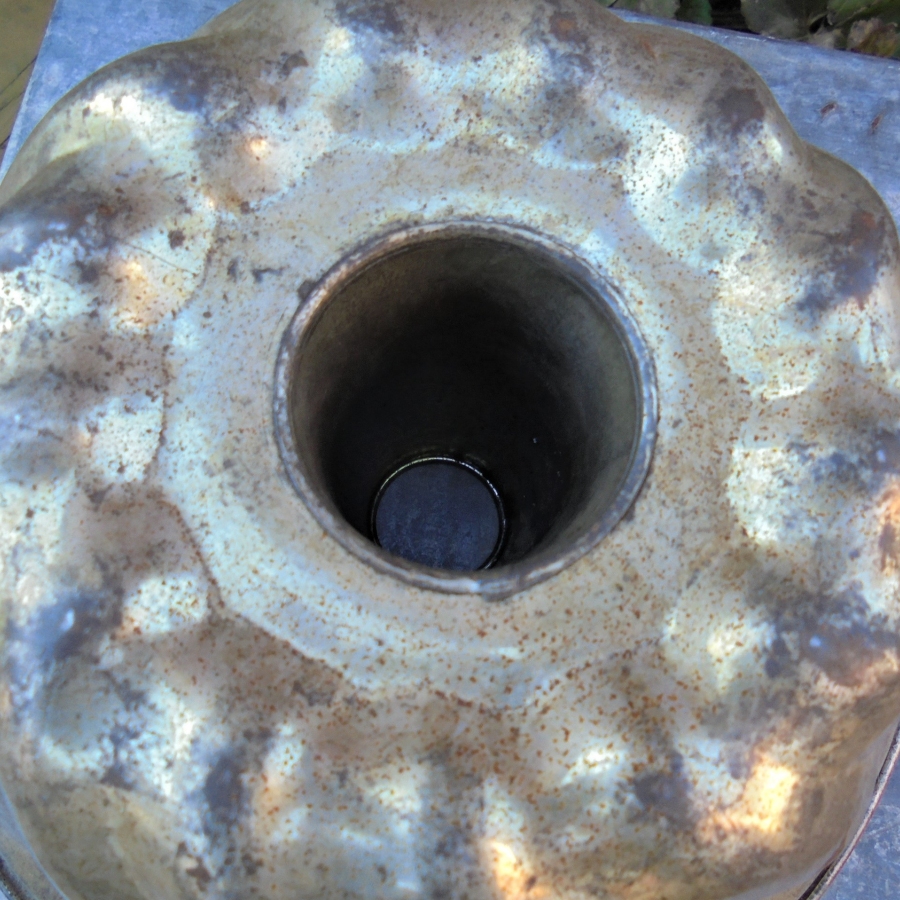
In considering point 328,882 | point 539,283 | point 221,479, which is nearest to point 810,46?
point 539,283

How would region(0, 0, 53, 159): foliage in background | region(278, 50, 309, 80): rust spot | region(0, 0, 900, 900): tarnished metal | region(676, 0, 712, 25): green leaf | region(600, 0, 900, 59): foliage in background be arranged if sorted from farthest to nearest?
region(0, 0, 53, 159): foliage in background
region(676, 0, 712, 25): green leaf
region(600, 0, 900, 59): foliage in background
region(278, 50, 309, 80): rust spot
region(0, 0, 900, 900): tarnished metal

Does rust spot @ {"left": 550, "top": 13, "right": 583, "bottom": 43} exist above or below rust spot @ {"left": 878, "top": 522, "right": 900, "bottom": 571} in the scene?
above

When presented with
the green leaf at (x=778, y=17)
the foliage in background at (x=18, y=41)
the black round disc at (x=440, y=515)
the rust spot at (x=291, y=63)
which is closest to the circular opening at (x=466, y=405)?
the black round disc at (x=440, y=515)

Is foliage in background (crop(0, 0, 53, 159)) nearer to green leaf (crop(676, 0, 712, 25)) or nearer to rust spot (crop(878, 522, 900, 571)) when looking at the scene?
green leaf (crop(676, 0, 712, 25))

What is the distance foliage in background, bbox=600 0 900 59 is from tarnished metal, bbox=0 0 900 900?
0.92 m

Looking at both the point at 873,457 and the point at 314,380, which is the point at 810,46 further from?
the point at 314,380

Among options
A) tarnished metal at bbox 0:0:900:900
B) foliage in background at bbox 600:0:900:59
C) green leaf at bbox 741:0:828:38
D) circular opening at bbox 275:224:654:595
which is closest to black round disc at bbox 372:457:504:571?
circular opening at bbox 275:224:654:595

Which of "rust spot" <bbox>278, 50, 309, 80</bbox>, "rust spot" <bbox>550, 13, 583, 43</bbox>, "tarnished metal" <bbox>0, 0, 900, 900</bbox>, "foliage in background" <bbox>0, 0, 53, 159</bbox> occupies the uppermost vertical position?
"foliage in background" <bbox>0, 0, 53, 159</bbox>

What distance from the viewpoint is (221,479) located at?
0.63 m

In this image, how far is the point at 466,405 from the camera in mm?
993

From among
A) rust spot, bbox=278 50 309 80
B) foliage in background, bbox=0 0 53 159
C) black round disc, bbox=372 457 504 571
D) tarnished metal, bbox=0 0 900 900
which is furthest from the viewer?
foliage in background, bbox=0 0 53 159

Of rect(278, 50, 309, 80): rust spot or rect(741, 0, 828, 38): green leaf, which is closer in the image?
rect(278, 50, 309, 80): rust spot

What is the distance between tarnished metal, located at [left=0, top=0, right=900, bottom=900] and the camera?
0.60 meters

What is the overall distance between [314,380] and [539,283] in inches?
7.7
